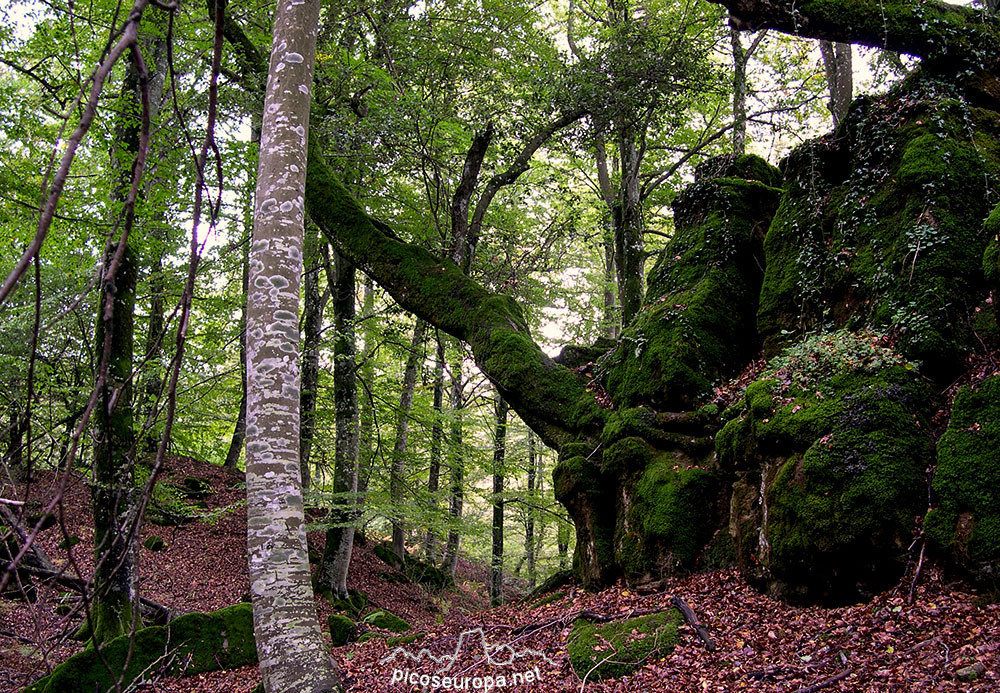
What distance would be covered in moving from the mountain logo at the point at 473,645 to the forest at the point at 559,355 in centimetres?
4

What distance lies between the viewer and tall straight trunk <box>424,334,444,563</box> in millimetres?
11020

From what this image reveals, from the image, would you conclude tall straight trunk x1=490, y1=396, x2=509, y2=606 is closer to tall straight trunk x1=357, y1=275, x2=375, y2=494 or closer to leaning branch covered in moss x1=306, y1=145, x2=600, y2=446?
tall straight trunk x1=357, y1=275, x2=375, y2=494

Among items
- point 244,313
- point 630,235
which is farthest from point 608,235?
point 244,313

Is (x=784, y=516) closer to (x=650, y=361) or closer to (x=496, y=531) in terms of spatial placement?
(x=650, y=361)

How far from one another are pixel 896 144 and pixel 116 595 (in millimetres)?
9503

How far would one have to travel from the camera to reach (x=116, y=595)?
6906 mm

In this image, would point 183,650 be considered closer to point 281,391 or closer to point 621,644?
point 621,644

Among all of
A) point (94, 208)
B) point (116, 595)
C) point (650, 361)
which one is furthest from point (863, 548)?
point (94, 208)

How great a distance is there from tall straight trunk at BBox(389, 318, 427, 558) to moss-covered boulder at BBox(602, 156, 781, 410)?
4180mm

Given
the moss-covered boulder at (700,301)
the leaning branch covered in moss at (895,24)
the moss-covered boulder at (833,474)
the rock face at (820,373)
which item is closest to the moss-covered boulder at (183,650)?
the rock face at (820,373)

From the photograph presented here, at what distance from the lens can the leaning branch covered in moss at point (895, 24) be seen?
20.1ft

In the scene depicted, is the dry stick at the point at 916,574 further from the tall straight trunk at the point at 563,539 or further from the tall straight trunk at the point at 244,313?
the tall straight trunk at the point at 563,539

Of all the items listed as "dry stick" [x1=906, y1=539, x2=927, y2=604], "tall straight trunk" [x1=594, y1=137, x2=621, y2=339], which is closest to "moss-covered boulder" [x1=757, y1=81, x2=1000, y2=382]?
"dry stick" [x1=906, y1=539, x2=927, y2=604]

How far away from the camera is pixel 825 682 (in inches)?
137
